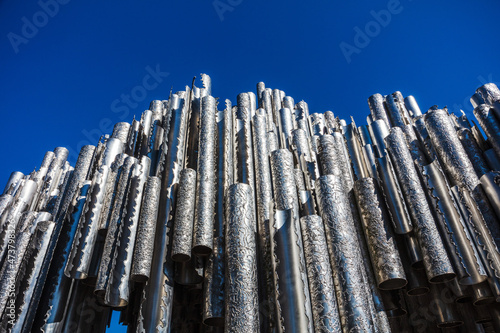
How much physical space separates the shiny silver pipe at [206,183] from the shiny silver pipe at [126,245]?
27.7 inches

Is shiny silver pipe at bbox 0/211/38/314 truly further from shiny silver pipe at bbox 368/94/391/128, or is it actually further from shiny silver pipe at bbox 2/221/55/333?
shiny silver pipe at bbox 368/94/391/128

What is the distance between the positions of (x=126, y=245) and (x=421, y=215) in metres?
3.24

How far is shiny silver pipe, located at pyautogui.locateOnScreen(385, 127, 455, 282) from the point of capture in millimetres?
3457

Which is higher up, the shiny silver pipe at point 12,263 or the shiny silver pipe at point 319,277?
the shiny silver pipe at point 12,263

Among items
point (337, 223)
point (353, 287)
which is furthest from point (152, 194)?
point (353, 287)

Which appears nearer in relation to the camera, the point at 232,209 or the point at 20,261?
the point at 232,209

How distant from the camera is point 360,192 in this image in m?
4.16

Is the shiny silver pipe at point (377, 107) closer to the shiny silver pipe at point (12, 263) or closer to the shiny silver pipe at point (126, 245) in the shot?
the shiny silver pipe at point (126, 245)

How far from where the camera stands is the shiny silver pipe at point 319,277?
9.27 feet

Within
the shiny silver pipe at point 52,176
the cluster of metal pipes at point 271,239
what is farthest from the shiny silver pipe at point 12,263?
the shiny silver pipe at point 52,176

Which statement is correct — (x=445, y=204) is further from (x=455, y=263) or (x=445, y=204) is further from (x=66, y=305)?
(x=66, y=305)

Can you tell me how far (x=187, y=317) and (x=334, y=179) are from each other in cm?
235

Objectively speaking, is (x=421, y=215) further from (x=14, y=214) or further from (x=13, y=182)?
(x=13, y=182)

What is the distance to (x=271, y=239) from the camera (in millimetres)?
3410
